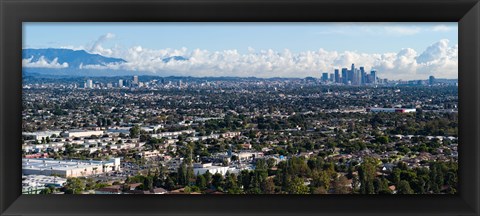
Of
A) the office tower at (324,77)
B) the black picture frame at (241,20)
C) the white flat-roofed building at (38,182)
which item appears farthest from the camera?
the office tower at (324,77)

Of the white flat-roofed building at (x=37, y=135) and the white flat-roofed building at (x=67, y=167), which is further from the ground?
the white flat-roofed building at (x=37, y=135)

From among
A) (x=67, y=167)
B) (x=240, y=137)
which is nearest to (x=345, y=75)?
(x=240, y=137)

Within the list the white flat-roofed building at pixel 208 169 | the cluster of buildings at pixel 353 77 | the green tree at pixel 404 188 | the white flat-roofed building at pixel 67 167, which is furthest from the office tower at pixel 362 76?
the white flat-roofed building at pixel 67 167

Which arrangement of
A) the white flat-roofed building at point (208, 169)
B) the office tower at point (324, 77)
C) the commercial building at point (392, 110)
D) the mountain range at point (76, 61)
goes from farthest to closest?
1. the office tower at point (324, 77)
2. the mountain range at point (76, 61)
3. the commercial building at point (392, 110)
4. the white flat-roofed building at point (208, 169)

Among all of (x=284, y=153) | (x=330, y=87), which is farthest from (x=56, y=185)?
(x=330, y=87)

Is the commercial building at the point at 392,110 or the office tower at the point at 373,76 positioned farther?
the office tower at the point at 373,76

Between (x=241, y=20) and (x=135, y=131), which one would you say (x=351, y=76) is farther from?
(x=135, y=131)

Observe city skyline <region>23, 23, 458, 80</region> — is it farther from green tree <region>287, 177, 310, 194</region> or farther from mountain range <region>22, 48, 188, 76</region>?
green tree <region>287, 177, 310, 194</region>

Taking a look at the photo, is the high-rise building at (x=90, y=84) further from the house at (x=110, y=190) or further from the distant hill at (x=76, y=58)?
the house at (x=110, y=190)

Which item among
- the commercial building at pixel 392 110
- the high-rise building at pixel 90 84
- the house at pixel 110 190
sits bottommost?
the house at pixel 110 190
